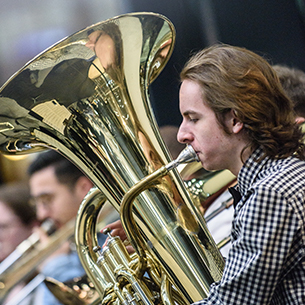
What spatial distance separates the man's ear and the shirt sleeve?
6.5 inches

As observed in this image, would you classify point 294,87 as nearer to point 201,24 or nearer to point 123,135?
point 201,24

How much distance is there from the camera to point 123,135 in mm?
804

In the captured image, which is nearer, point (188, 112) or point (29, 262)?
point (188, 112)

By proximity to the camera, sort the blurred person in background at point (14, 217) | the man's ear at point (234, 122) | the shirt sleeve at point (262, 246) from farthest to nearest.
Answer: the blurred person in background at point (14, 217) < the man's ear at point (234, 122) < the shirt sleeve at point (262, 246)

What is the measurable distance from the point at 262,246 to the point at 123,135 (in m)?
0.37

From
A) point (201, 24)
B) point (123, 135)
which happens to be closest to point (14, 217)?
point (123, 135)

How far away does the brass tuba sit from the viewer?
764 mm

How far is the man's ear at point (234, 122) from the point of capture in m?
0.71

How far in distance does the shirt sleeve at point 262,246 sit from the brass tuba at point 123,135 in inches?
7.4

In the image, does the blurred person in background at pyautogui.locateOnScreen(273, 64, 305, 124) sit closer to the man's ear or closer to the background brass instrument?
the man's ear

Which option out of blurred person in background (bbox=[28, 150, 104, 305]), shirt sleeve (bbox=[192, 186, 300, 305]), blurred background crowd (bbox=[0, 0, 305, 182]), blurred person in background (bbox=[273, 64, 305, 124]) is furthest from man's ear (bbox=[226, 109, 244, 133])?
blurred person in background (bbox=[28, 150, 104, 305])

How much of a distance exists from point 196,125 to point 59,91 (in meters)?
0.29

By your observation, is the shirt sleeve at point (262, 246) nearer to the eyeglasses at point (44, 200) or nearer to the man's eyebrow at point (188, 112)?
the man's eyebrow at point (188, 112)

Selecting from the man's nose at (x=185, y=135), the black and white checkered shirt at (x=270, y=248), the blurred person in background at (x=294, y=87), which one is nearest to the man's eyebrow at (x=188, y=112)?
the man's nose at (x=185, y=135)
